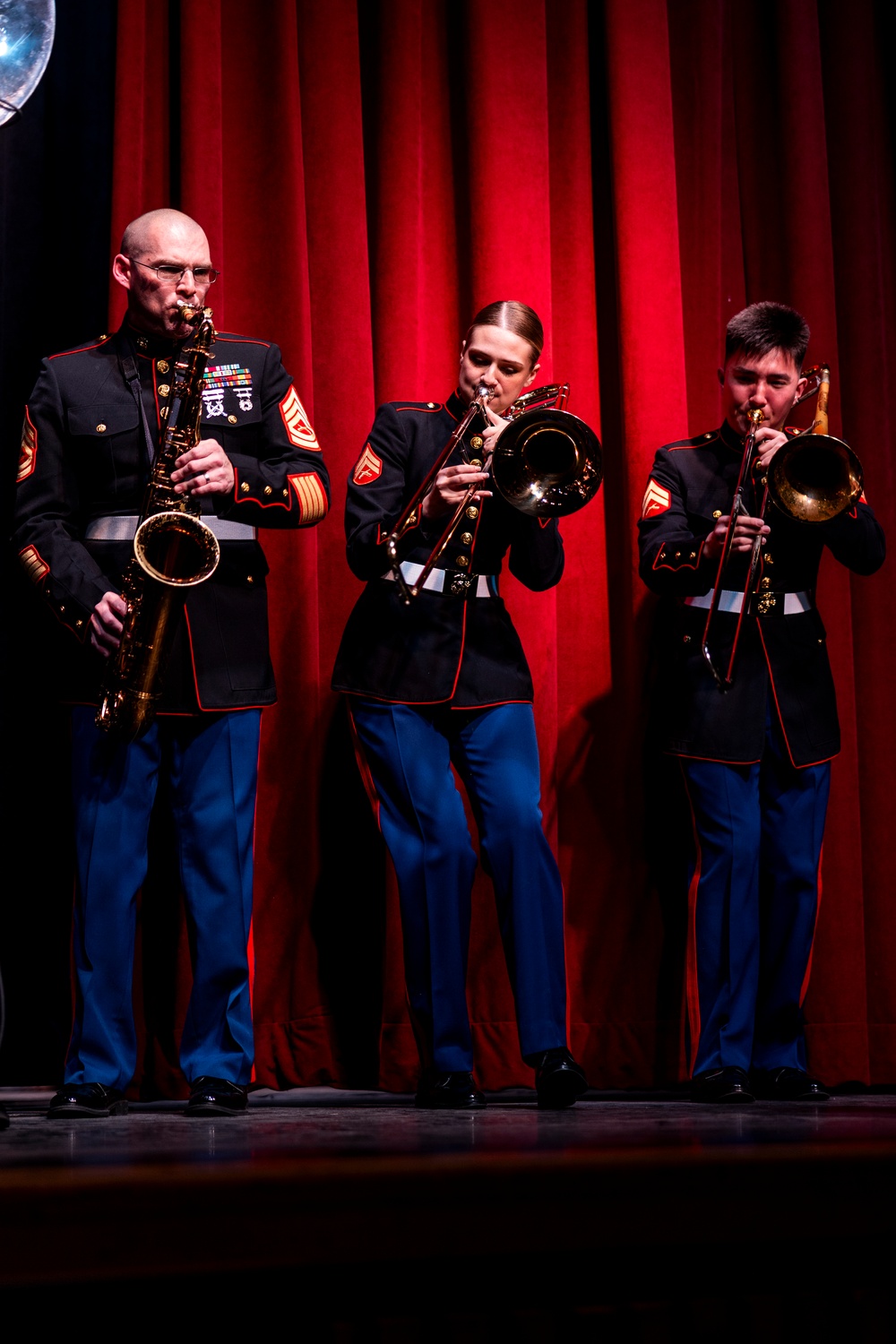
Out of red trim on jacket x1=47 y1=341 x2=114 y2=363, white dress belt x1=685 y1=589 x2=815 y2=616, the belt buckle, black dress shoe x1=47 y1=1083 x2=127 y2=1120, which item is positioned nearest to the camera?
black dress shoe x1=47 y1=1083 x2=127 y2=1120

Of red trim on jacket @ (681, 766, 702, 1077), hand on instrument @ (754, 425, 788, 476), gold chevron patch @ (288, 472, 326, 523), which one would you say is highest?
hand on instrument @ (754, 425, 788, 476)

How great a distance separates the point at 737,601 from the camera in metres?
3.20

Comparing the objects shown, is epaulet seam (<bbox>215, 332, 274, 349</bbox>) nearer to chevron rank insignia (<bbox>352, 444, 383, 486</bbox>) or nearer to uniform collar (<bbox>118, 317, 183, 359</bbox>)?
uniform collar (<bbox>118, 317, 183, 359</bbox>)

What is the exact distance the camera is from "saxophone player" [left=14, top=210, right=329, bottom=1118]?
260 centimetres

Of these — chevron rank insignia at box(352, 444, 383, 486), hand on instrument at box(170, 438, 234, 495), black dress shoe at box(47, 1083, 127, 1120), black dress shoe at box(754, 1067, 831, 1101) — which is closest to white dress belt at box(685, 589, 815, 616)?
chevron rank insignia at box(352, 444, 383, 486)

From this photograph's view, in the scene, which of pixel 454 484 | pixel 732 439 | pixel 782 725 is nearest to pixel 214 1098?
pixel 454 484

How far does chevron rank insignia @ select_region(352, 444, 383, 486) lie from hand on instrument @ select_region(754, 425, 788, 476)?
896 mm

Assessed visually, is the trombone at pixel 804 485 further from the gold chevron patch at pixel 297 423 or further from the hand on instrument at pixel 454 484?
the gold chevron patch at pixel 297 423

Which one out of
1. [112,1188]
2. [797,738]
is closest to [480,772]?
[797,738]

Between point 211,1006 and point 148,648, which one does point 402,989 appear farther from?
point 148,648

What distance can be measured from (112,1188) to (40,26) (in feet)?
6.62

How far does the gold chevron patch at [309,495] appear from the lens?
9.07 feet

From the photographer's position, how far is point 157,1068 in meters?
3.20

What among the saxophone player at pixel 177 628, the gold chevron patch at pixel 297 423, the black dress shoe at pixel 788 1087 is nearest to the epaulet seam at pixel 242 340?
the saxophone player at pixel 177 628
